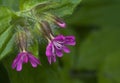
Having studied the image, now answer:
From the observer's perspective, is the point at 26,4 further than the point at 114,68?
No

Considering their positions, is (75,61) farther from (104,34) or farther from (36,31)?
(36,31)

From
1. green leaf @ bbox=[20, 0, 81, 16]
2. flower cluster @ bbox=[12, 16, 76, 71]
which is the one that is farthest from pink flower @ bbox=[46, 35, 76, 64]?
green leaf @ bbox=[20, 0, 81, 16]

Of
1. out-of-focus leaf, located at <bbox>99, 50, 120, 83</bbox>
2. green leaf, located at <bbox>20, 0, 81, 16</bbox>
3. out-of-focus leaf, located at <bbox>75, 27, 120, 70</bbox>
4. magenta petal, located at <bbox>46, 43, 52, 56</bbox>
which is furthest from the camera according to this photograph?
out-of-focus leaf, located at <bbox>75, 27, 120, 70</bbox>

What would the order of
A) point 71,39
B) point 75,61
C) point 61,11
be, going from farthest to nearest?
point 75,61 → point 61,11 → point 71,39

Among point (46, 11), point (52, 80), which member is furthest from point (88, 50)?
point (46, 11)

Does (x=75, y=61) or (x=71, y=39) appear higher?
(x=71, y=39)

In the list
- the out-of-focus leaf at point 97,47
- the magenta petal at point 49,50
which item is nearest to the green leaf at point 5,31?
the magenta petal at point 49,50

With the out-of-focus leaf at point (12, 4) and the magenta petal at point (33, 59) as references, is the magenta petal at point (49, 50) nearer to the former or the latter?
the magenta petal at point (33, 59)

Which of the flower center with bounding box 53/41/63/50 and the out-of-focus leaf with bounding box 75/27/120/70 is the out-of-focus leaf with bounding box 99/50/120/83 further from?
the flower center with bounding box 53/41/63/50

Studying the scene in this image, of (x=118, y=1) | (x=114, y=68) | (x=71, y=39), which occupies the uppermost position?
(x=71, y=39)
